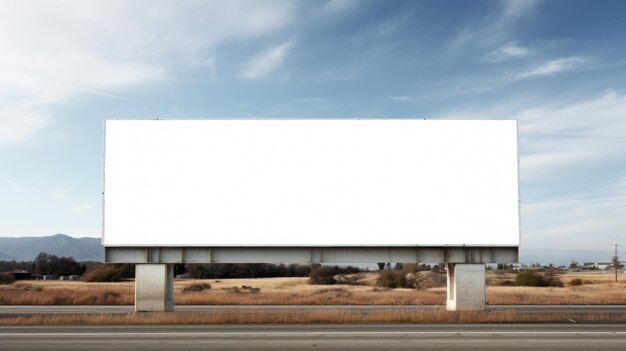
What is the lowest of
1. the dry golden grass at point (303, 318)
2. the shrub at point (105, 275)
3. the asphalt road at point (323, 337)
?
the shrub at point (105, 275)

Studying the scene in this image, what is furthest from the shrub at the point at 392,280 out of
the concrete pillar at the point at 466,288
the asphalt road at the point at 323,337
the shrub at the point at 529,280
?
the asphalt road at the point at 323,337

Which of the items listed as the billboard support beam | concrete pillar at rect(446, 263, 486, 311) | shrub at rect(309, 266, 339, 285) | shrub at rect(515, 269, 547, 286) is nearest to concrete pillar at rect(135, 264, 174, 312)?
the billboard support beam

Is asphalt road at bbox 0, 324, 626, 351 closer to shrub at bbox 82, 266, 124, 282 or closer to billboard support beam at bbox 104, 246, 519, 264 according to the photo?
billboard support beam at bbox 104, 246, 519, 264

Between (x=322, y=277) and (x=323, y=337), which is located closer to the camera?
(x=323, y=337)

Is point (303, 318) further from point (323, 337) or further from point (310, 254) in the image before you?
point (323, 337)

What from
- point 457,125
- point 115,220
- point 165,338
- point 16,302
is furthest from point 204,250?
point 16,302

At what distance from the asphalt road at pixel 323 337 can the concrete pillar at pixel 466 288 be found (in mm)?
5667

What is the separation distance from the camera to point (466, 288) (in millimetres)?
27984

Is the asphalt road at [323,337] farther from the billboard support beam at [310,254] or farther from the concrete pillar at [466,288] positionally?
the billboard support beam at [310,254]

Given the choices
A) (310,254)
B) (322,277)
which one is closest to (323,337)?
(310,254)

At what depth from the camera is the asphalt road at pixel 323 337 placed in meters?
16.0

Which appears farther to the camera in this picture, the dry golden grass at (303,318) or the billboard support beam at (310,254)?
the billboard support beam at (310,254)

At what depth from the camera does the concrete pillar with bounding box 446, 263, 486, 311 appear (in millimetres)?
27688

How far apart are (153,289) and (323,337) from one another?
12528mm
